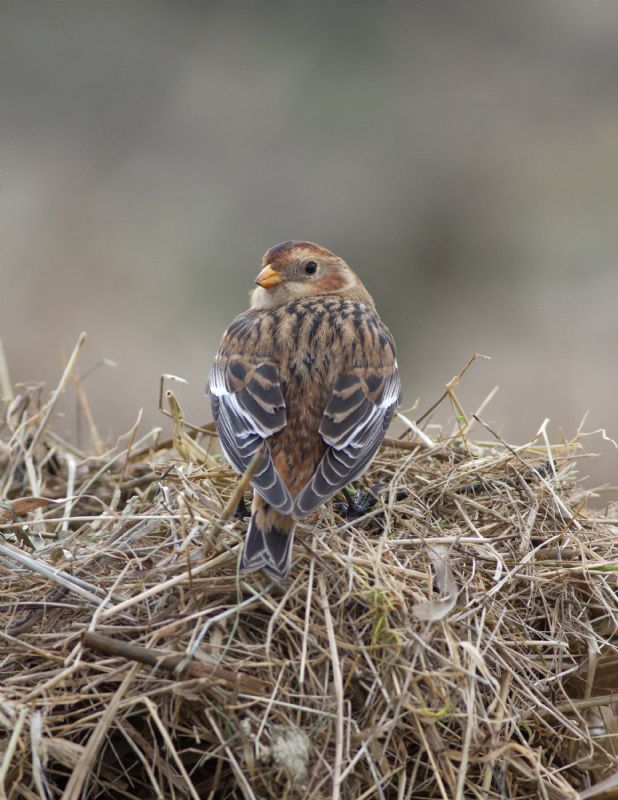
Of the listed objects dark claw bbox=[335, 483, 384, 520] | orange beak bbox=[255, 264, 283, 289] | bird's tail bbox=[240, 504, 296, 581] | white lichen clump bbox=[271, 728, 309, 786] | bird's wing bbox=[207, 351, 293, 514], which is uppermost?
orange beak bbox=[255, 264, 283, 289]

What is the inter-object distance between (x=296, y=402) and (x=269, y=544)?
0.93 meters

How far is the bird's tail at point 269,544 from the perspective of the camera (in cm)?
312

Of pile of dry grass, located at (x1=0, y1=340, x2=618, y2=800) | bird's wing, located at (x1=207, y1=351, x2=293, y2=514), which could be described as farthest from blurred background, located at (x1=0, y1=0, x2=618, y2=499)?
pile of dry grass, located at (x1=0, y1=340, x2=618, y2=800)

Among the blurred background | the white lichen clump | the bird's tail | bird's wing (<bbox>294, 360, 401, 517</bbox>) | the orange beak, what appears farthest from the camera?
the blurred background

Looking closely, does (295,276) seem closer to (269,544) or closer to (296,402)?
(296,402)

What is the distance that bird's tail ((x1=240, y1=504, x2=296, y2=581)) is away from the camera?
10.2 ft

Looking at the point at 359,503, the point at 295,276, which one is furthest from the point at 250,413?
the point at 295,276

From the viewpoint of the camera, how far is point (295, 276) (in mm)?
5184

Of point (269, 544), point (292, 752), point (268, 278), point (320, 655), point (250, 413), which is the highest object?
point (268, 278)

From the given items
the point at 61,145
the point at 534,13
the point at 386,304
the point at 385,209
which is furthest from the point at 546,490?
the point at 534,13

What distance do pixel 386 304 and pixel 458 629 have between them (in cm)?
824

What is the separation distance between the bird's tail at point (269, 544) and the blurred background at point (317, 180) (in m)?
5.81

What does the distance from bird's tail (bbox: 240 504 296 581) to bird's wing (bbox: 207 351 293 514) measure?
0.06m

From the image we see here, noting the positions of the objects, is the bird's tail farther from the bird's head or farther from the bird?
the bird's head
